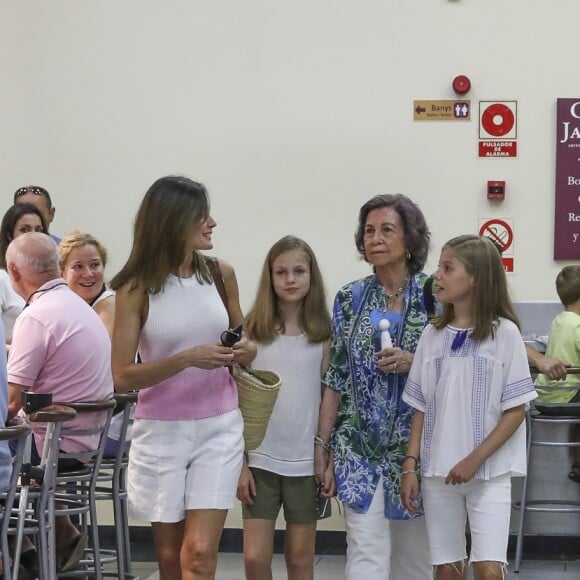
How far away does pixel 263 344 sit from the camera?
3.95m

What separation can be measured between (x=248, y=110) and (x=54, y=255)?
260 cm

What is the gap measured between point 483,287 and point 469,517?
68 centimetres

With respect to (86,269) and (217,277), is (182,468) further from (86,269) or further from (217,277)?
(86,269)

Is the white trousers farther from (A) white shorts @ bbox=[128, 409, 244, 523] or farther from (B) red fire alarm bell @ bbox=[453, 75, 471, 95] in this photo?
(B) red fire alarm bell @ bbox=[453, 75, 471, 95]

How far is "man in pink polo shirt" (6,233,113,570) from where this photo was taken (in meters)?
4.17

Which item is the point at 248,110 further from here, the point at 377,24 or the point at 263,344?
the point at 263,344

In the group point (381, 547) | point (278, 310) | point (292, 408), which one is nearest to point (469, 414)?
point (381, 547)

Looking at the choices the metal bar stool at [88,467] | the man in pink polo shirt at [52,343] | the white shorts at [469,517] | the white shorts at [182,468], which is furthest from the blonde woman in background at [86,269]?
the white shorts at [469,517]

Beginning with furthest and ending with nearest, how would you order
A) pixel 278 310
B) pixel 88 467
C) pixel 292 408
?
pixel 88 467, pixel 278 310, pixel 292 408

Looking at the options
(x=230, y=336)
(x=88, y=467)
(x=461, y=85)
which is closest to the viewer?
(x=230, y=336)

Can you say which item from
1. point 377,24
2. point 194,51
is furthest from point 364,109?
point 194,51

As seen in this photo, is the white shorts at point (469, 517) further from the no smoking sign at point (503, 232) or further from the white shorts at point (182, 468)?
the no smoking sign at point (503, 232)

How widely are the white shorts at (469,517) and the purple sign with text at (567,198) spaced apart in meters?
3.16

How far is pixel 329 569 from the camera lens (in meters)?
5.84
